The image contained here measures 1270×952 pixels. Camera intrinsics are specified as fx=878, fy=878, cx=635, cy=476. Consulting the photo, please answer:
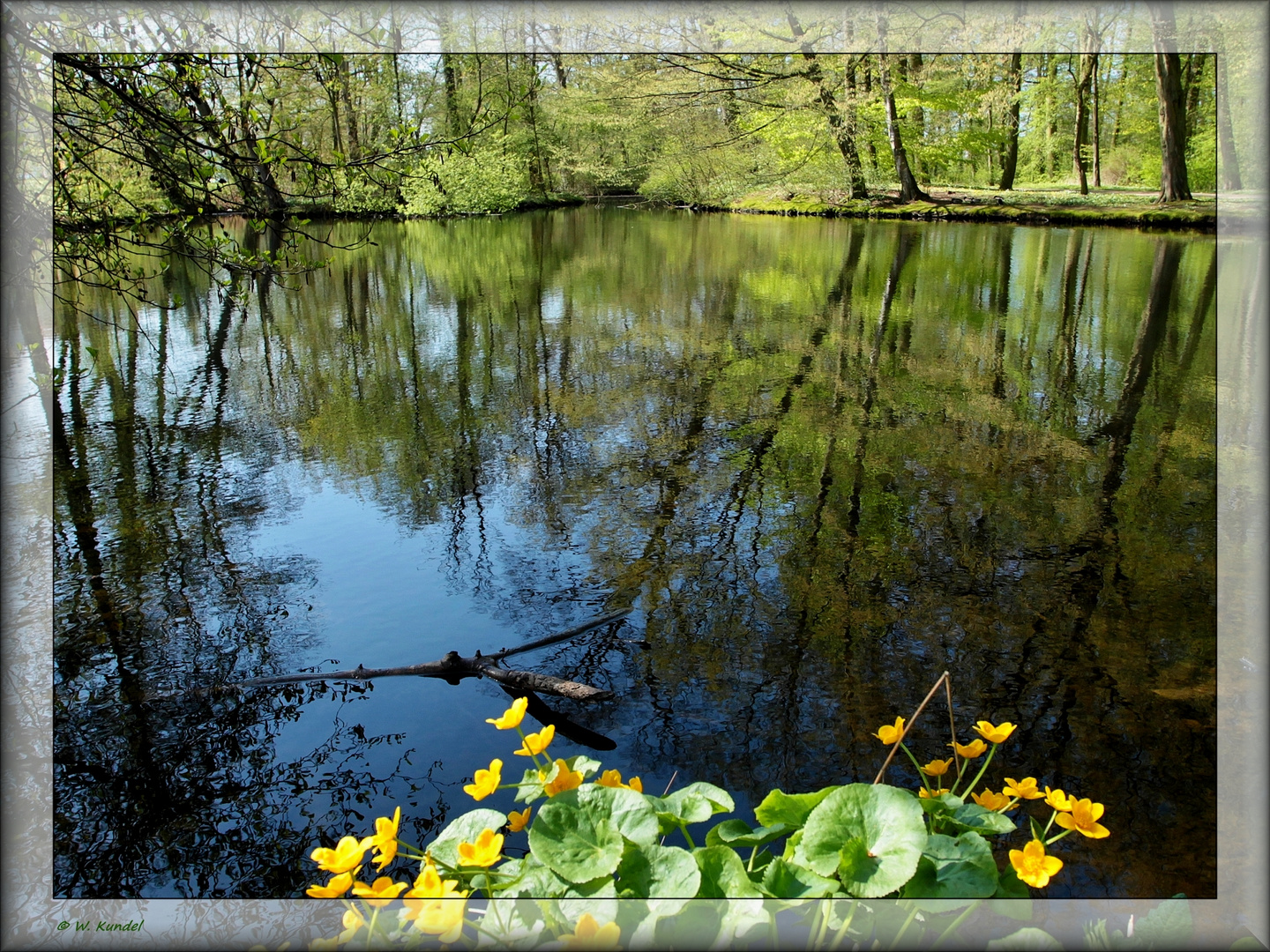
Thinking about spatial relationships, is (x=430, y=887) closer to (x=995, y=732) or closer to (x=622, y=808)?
(x=622, y=808)

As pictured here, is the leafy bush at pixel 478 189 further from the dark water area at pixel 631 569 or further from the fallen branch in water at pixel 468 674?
the fallen branch in water at pixel 468 674

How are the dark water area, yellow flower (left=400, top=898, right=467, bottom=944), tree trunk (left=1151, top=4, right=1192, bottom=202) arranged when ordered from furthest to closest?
tree trunk (left=1151, top=4, right=1192, bottom=202) → the dark water area → yellow flower (left=400, top=898, right=467, bottom=944)

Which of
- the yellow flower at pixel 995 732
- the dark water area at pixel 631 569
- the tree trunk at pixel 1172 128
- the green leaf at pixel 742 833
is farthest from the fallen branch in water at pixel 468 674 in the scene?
the tree trunk at pixel 1172 128

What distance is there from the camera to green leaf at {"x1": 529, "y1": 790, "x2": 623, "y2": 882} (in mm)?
1454

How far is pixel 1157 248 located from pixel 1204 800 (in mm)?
17354

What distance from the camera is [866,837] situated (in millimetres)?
1523

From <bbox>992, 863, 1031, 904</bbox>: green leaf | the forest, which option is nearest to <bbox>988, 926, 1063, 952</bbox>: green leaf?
<bbox>992, 863, 1031, 904</bbox>: green leaf

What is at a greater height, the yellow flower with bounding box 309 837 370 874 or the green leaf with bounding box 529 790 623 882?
the yellow flower with bounding box 309 837 370 874

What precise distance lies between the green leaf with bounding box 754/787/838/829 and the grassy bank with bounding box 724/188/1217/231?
20548mm

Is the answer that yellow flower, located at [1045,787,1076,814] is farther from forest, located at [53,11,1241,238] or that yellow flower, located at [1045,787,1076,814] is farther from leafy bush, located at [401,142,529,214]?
leafy bush, located at [401,142,529,214]

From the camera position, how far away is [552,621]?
4039 mm

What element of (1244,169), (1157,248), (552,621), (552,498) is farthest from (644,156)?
(1244,169)

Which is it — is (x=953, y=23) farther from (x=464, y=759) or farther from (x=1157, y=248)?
(x=1157, y=248)

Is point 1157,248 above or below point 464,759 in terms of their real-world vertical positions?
above
